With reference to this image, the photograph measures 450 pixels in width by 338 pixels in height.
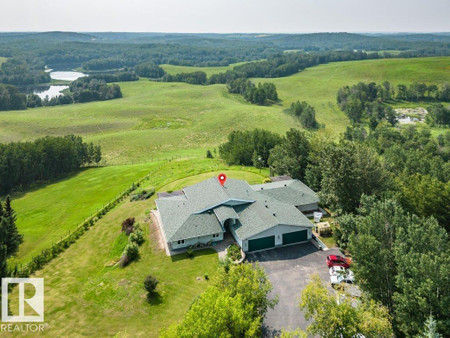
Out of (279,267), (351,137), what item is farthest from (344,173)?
(351,137)

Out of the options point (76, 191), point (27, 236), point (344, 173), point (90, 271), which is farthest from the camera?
point (76, 191)

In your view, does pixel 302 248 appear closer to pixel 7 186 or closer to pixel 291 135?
pixel 291 135

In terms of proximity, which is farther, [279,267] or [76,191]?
[76,191]

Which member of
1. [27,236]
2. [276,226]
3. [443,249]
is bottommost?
[27,236]

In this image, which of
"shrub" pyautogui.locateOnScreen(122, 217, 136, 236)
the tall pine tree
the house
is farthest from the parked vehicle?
the tall pine tree

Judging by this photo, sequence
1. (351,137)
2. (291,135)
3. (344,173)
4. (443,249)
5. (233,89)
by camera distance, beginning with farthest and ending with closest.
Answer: (233,89)
(351,137)
(291,135)
(344,173)
(443,249)

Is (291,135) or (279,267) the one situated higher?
(291,135)

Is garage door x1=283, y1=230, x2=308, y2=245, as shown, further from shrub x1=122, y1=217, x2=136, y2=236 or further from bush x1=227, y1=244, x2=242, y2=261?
shrub x1=122, y1=217, x2=136, y2=236
